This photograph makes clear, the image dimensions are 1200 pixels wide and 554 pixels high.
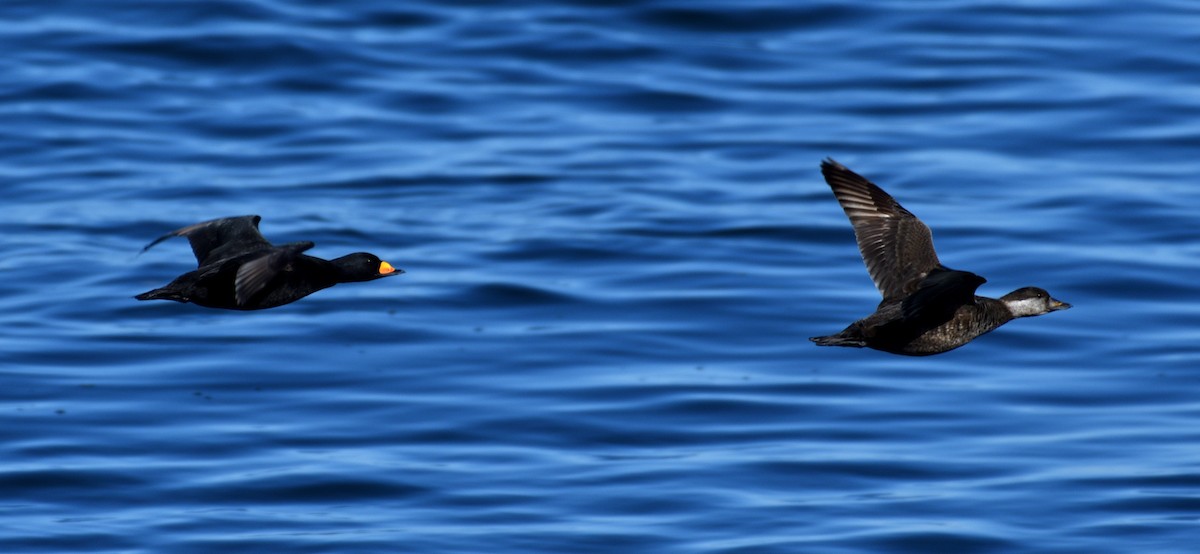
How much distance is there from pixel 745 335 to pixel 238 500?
6.23m

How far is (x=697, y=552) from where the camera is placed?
17719 mm

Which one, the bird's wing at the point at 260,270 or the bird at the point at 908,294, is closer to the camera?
the bird's wing at the point at 260,270

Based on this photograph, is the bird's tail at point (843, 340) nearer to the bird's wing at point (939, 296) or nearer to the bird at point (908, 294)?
the bird at point (908, 294)

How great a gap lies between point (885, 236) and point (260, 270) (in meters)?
3.60

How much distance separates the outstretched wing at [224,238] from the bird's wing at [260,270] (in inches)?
46.5

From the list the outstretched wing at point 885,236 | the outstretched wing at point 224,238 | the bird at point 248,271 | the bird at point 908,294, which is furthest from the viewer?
the outstretched wing at point 224,238

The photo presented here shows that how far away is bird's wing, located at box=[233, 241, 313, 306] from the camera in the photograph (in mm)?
10117

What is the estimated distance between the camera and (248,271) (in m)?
10.3

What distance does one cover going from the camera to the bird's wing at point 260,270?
398 inches

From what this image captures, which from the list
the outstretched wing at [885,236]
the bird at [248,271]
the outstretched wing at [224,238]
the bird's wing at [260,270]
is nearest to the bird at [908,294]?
the outstretched wing at [885,236]

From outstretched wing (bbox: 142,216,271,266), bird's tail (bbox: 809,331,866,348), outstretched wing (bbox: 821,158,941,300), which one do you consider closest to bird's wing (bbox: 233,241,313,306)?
outstretched wing (bbox: 142,216,271,266)

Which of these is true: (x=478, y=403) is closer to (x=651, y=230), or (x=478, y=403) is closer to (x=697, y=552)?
(x=697, y=552)

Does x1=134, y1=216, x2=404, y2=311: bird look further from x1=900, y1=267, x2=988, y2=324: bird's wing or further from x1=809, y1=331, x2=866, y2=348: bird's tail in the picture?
x1=900, y1=267, x2=988, y2=324: bird's wing

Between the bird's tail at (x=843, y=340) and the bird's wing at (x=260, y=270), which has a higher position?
the bird's wing at (x=260, y=270)
